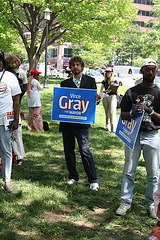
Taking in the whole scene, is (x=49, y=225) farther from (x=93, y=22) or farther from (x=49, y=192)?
(x=93, y=22)

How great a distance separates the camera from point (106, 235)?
402cm

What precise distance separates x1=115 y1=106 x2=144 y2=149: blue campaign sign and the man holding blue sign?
2.79 feet

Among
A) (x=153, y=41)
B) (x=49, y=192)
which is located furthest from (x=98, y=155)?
(x=153, y=41)

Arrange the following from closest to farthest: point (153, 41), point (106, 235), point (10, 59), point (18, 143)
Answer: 1. point (106, 235)
2. point (10, 59)
3. point (18, 143)
4. point (153, 41)

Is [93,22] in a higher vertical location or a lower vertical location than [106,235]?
higher

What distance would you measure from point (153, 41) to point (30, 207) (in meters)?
51.9

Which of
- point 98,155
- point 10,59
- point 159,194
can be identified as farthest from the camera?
point 98,155

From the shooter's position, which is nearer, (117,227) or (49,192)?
(117,227)

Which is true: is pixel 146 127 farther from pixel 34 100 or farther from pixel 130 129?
pixel 34 100

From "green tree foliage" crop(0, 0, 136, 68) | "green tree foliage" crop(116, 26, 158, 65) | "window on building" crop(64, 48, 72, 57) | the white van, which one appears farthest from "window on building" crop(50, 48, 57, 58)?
"green tree foliage" crop(0, 0, 136, 68)

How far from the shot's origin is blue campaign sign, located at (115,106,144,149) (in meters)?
4.22

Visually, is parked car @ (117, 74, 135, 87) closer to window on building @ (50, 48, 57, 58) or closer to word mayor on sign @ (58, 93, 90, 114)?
word mayor on sign @ (58, 93, 90, 114)

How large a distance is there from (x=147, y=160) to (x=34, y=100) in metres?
6.07

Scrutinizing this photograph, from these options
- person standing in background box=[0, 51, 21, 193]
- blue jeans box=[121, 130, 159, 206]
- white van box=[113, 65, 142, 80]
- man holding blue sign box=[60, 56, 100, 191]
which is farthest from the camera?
Result: white van box=[113, 65, 142, 80]
